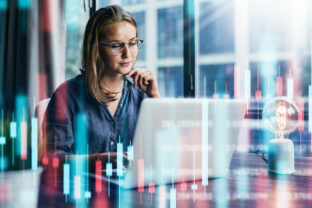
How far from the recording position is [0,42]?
256 cm

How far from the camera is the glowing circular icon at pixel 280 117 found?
1.37 metres

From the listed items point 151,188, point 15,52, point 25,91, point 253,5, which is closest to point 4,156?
point 25,91

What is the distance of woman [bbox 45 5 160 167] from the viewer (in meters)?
1.63

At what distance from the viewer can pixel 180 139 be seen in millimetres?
982

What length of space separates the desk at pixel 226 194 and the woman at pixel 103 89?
0.53 m

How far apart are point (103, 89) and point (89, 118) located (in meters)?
0.16

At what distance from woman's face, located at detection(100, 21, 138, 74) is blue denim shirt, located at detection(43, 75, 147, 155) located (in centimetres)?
15

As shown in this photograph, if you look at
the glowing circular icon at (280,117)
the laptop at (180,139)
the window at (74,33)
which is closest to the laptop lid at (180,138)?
the laptop at (180,139)

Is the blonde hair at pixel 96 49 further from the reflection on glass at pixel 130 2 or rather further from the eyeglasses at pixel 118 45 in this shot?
the reflection on glass at pixel 130 2

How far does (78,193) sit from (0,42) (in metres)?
1.93

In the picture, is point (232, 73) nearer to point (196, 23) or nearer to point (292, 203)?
point (196, 23)

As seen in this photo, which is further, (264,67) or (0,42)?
(0,42)

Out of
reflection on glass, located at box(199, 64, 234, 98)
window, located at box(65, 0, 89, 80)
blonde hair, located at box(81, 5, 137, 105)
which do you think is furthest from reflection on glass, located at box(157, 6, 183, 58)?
blonde hair, located at box(81, 5, 137, 105)

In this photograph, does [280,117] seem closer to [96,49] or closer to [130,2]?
[96,49]
